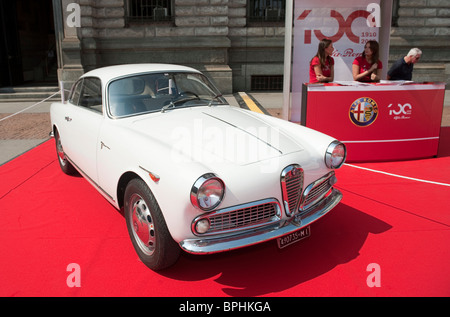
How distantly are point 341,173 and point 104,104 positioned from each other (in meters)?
3.50

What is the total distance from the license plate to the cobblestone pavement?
525 centimetres

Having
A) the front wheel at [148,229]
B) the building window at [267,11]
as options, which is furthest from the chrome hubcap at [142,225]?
the building window at [267,11]

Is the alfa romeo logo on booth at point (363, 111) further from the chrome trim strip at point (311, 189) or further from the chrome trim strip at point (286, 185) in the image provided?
the chrome trim strip at point (286, 185)

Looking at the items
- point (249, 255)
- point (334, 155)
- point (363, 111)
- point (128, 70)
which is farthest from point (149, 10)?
point (249, 255)

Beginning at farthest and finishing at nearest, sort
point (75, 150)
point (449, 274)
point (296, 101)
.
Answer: point (296, 101), point (75, 150), point (449, 274)

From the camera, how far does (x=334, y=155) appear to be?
3.44 meters

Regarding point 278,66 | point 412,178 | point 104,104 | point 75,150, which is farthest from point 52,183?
point 278,66

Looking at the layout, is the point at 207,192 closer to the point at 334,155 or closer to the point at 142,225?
the point at 142,225

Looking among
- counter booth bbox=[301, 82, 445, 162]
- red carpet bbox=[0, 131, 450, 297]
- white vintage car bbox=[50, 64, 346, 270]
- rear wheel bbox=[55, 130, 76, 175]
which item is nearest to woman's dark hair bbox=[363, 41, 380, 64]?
counter booth bbox=[301, 82, 445, 162]

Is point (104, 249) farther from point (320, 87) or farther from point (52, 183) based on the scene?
point (320, 87)

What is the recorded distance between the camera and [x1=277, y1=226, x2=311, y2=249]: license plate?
3018 millimetres

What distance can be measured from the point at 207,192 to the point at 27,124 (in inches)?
330

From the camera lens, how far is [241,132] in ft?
11.7

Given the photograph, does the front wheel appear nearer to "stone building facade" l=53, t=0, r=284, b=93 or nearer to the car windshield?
the car windshield
